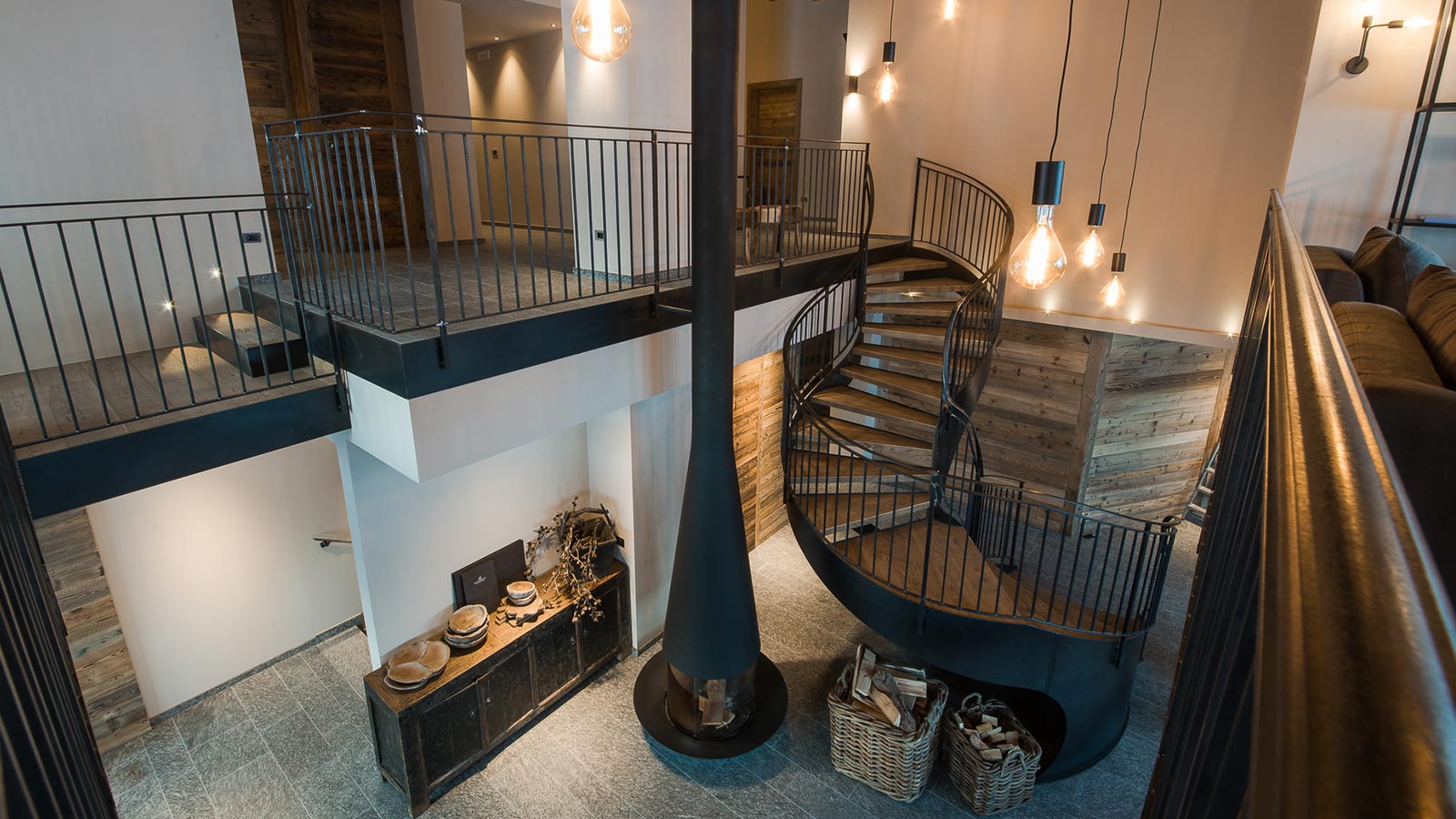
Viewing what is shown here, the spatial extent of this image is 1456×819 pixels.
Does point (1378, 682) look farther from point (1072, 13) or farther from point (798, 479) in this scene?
point (1072, 13)

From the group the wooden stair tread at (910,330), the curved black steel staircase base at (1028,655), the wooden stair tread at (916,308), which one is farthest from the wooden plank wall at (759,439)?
the curved black steel staircase base at (1028,655)

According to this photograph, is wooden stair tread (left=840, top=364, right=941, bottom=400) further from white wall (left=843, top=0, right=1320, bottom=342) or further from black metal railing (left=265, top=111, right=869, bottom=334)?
white wall (left=843, top=0, right=1320, bottom=342)

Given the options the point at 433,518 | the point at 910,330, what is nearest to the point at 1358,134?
the point at 910,330

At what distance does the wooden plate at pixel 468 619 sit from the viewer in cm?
506

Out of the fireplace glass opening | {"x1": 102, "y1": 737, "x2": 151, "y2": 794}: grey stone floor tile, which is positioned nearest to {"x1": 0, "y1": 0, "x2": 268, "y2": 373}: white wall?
{"x1": 102, "y1": 737, "x2": 151, "y2": 794}: grey stone floor tile

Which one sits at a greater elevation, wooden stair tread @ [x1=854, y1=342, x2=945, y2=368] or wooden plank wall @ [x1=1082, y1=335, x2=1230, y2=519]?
wooden stair tread @ [x1=854, y1=342, x2=945, y2=368]

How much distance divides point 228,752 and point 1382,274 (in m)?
7.69

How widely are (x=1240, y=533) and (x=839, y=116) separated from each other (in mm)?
10497

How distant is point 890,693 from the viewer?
498 cm

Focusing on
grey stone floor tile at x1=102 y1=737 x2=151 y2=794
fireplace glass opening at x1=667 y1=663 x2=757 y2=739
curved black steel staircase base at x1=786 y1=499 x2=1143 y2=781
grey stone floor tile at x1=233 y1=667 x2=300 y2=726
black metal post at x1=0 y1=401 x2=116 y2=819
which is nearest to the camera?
black metal post at x1=0 y1=401 x2=116 y2=819

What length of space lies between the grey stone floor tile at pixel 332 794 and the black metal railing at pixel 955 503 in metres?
3.64

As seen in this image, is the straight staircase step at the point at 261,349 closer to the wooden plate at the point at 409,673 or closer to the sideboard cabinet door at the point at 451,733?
the wooden plate at the point at 409,673

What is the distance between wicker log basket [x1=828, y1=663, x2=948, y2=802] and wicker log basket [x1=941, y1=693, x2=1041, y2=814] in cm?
13

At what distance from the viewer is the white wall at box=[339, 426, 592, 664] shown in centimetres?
477
